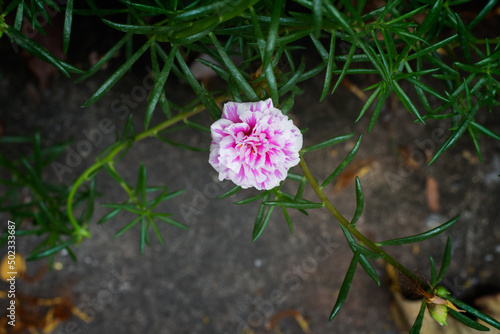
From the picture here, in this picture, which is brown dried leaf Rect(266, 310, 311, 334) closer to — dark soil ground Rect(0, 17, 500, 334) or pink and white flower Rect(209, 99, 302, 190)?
dark soil ground Rect(0, 17, 500, 334)

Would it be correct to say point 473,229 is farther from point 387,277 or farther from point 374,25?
point 374,25

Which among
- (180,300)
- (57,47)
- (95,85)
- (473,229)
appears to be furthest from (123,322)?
(473,229)

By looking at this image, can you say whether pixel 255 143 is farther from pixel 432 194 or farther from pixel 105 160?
pixel 432 194

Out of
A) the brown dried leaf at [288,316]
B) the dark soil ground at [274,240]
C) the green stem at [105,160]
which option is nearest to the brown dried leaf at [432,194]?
the dark soil ground at [274,240]

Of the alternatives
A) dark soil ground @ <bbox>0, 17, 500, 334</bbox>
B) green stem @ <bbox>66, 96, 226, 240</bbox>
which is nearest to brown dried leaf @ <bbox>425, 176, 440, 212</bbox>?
dark soil ground @ <bbox>0, 17, 500, 334</bbox>

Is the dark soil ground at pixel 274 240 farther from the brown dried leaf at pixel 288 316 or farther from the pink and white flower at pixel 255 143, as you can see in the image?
the pink and white flower at pixel 255 143

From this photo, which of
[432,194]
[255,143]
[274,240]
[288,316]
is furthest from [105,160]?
[432,194]
